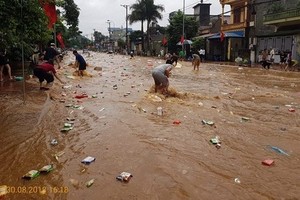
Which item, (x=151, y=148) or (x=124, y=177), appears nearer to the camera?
(x=124, y=177)

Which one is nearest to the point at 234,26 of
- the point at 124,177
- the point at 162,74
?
the point at 162,74

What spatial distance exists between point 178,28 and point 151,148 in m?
39.9

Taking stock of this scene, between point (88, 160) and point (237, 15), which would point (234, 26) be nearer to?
point (237, 15)

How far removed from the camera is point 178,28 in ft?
144

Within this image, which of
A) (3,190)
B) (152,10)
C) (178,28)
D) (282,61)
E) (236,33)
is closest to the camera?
(3,190)

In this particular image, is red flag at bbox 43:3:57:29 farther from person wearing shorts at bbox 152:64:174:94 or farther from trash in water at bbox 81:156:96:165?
trash in water at bbox 81:156:96:165

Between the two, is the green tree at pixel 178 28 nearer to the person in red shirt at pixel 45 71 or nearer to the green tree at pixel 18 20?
the green tree at pixel 18 20

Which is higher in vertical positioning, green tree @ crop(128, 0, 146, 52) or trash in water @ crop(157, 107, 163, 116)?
green tree @ crop(128, 0, 146, 52)

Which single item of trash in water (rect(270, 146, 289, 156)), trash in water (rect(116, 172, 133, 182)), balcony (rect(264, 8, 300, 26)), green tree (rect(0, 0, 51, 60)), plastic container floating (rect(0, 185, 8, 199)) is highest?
balcony (rect(264, 8, 300, 26))

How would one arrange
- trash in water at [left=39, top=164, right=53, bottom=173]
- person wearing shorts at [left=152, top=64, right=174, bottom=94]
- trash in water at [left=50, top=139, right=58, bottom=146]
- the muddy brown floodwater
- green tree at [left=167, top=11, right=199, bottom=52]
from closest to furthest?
the muddy brown floodwater → trash in water at [left=39, top=164, right=53, bottom=173] → trash in water at [left=50, top=139, right=58, bottom=146] → person wearing shorts at [left=152, top=64, right=174, bottom=94] → green tree at [left=167, top=11, right=199, bottom=52]

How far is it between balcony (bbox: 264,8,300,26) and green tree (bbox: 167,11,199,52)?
17.0 meters

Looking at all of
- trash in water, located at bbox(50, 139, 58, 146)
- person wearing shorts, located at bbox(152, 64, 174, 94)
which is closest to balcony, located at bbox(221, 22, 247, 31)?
person wearing shorts, located at bbox(152, 64, 174, 94)

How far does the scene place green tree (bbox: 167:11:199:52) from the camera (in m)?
43.8

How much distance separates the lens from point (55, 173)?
442 centimetres
